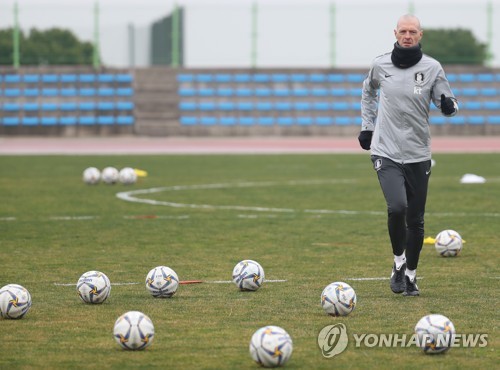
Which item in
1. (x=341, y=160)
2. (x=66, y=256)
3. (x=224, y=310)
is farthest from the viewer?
(x=341, y=160)

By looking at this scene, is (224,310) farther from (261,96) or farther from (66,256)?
(261,96)

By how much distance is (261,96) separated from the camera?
55.1 meters

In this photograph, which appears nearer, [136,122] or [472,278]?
[472,278]

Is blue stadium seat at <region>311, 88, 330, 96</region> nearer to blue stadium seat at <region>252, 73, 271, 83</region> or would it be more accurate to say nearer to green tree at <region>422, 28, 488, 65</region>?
blue stadium seat at <region>252, 73, 271, 83</region>

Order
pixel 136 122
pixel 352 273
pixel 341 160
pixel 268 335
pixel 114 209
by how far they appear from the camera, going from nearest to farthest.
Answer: pixel 268 335 → pixel 352 273 → pixel 114 209 → pixel 341 160 → pixel 136 122

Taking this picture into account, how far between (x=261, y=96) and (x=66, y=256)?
41.7 metres

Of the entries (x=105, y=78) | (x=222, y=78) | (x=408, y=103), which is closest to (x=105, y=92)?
(x=105, y=78)

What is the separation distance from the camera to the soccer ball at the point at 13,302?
9242mm

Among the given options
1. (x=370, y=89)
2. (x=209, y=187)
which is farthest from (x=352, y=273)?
(x=209, y=187)

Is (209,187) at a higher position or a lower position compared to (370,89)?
lower

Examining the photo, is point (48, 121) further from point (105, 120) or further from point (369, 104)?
point (369, 104)

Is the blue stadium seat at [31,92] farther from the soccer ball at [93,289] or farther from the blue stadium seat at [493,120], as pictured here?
the soccer ball at [93,289]

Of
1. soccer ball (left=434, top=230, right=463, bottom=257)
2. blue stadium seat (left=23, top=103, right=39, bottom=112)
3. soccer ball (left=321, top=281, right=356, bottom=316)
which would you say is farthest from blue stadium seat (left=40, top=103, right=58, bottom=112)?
soccer ball (left=321, top=281, right=356, bottom=316)

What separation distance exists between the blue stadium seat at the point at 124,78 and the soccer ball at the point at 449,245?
4259 cm
